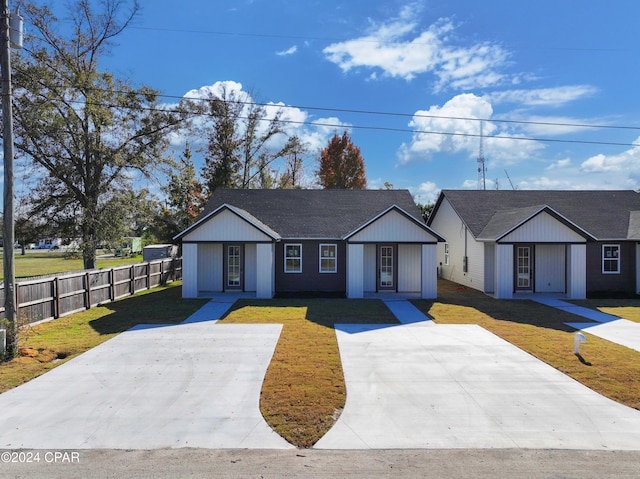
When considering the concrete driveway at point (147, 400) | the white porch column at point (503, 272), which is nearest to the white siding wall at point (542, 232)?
the white porch column at point (503, 272)

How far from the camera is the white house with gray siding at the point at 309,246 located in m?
17.5

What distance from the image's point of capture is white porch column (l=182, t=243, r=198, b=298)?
57.0ft

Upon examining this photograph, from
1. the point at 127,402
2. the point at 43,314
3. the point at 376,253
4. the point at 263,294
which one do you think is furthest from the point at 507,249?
the point at 43,314

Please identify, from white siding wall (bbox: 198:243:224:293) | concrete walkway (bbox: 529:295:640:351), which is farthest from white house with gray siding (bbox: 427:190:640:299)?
white siding wall (bbox: 198:243:224:293)

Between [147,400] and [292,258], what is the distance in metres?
12.7

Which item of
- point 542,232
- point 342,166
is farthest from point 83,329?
point 342,166

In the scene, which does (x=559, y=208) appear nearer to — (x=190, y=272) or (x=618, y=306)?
(x=618, y=306)

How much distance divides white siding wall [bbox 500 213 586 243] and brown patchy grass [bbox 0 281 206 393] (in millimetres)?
14187

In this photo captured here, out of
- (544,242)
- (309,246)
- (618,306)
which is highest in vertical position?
(544,242)

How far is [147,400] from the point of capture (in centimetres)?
664

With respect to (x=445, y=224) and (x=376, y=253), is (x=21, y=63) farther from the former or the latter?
(x=445, y=224)

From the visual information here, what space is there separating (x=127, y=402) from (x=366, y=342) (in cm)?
594

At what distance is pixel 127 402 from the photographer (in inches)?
258

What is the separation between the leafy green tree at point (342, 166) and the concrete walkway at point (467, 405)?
38.5 metres
